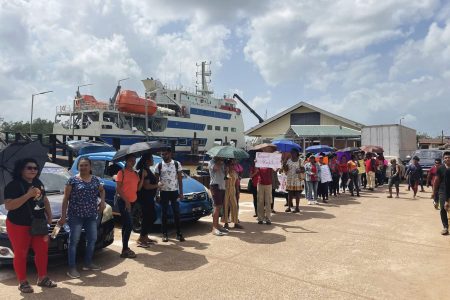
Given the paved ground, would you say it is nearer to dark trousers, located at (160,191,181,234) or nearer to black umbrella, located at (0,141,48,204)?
dark trousers, located at (160,191,181,234)

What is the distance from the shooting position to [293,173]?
32.4 feet

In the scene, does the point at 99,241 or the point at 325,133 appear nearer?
the point at 99,241

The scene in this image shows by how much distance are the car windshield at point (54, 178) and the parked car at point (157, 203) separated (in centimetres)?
102

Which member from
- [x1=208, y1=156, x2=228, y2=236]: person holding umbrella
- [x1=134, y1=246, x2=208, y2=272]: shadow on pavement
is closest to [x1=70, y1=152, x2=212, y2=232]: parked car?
[x1=208, y1=156, x2=228, y2=236]: person holding umbrella

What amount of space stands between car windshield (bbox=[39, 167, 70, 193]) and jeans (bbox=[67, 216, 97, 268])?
1428 mm

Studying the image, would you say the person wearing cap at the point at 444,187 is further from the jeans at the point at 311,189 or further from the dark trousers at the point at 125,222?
the dark trousers at the point at 125,222

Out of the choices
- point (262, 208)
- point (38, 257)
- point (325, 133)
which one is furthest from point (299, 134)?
point (38, 257)

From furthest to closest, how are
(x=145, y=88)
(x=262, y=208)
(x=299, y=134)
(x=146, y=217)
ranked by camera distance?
1. (x=145, y=88)
2. (x=299, y=134)
3. (x=262, y=208)
4. (x=146, y=217)

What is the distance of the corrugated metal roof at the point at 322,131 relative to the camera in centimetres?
2712

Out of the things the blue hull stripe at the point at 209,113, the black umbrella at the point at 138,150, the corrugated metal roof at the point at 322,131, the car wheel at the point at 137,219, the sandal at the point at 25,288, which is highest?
the blue hull stripe at the point at 209,113

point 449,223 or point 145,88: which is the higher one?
point 145,88

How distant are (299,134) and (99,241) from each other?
907 inches

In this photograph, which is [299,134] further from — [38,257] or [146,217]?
[38,257]

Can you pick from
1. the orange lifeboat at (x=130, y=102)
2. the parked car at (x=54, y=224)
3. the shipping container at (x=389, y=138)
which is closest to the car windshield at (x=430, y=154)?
the shipping container at (x=389, y=138)
